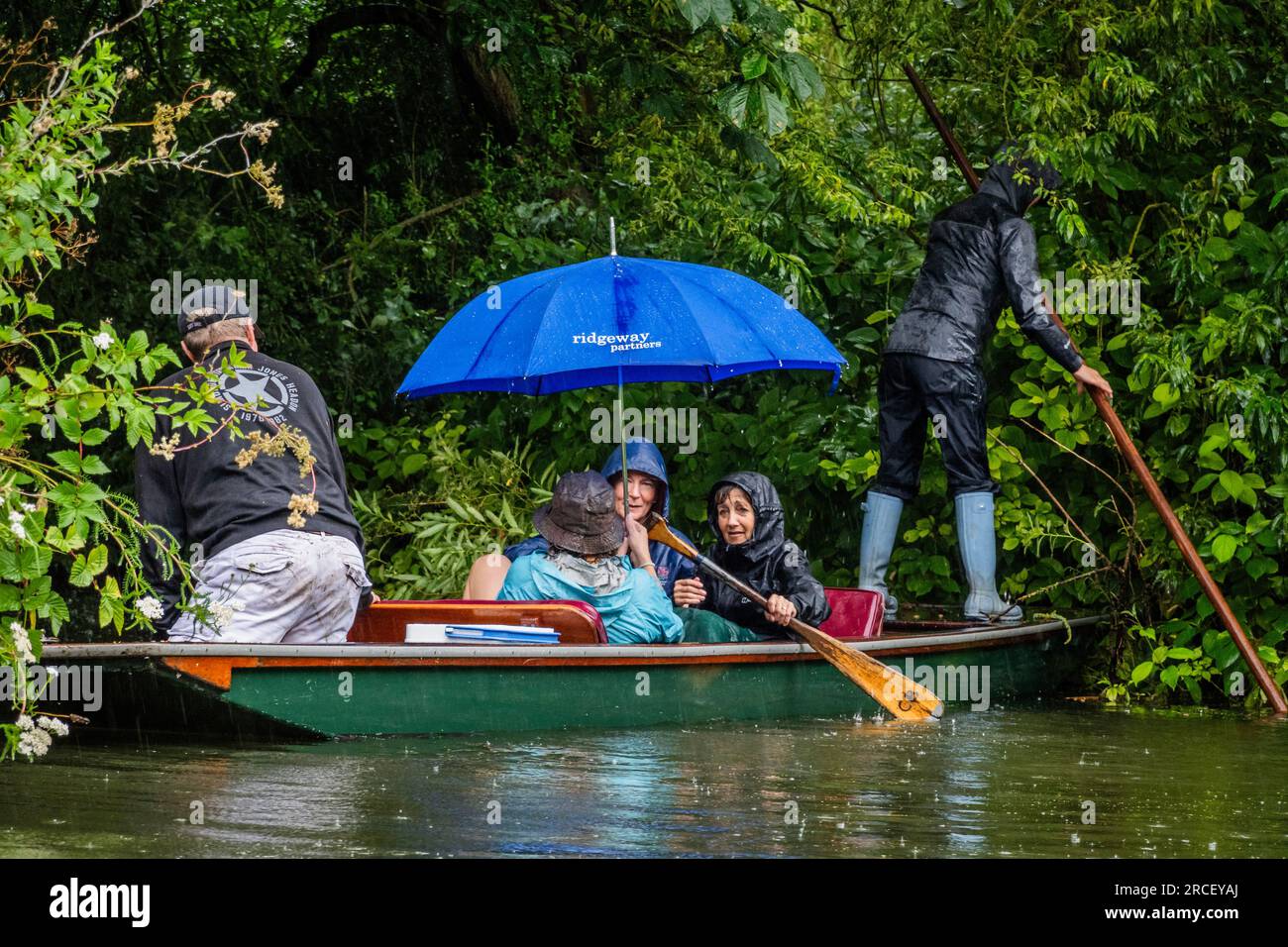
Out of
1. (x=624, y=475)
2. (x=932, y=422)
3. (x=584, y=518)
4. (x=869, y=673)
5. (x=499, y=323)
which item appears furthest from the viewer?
(x=932, y=422)

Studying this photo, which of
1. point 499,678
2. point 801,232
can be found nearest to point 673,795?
point 499,678

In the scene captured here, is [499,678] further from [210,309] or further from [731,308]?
[731,308]

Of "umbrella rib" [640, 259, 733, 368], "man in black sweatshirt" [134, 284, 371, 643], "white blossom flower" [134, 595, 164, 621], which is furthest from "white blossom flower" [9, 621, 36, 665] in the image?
"umbrella rib" [640, 259, 733, 368]

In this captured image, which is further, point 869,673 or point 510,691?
point 869,673

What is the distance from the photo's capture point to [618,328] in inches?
331

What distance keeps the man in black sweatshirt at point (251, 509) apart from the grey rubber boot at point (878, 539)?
10.8 feet

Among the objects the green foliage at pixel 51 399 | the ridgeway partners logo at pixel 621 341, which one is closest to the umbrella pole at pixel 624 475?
the ridgeway partners logo at pixel 621 341

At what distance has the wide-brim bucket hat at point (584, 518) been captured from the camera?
25.5 ft

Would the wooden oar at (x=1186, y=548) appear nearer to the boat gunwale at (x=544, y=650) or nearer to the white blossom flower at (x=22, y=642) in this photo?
the boat gunwale at (x=544, y=650)

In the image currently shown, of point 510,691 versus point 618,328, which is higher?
point 618,328

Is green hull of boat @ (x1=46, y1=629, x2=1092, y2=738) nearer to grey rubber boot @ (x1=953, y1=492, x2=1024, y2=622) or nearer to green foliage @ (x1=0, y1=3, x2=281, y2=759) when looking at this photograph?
grey rubber boot @ (x1=953, y1=492, x2=1024, y2=622)

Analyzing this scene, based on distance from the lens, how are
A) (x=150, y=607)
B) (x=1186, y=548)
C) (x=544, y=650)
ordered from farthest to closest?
(x=1186, y=548) → (x=544, y=650) → (x=150, y=607)

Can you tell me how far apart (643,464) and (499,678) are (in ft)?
5.88

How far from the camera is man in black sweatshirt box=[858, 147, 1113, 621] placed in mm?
9570
